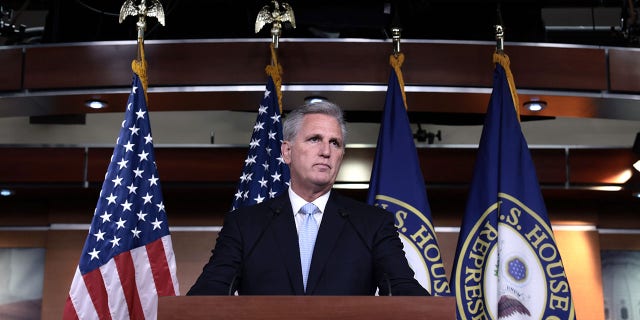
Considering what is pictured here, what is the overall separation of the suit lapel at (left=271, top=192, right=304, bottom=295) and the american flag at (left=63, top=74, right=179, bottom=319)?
144cm

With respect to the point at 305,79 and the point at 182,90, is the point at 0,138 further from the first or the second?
the point at 305,79

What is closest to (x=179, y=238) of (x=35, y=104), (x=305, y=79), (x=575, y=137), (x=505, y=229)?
(x=35, y=104)

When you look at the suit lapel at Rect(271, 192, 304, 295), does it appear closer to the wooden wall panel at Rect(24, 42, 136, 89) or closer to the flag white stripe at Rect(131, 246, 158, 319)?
the flag white stripe at Rect(131, 246, 158, 319)

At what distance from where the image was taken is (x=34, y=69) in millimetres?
4535

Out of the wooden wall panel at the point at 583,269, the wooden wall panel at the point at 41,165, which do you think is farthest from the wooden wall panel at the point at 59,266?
Result: the wooden wall panel at the point at 583,269

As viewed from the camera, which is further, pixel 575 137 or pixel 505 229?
pixel 575 137

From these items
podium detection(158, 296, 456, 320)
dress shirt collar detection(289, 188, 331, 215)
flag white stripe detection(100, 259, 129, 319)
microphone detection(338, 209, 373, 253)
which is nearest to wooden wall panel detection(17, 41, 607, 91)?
flag white stripe detection(100, 259, 129, 319)

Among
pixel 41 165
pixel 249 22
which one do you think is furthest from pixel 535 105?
pixel 41 165

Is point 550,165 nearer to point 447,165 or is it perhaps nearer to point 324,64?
point 447,165

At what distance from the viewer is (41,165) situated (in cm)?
552

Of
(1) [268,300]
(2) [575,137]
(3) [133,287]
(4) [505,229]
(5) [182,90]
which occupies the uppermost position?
(2) [575,137]

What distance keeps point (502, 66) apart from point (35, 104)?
251 centimetres

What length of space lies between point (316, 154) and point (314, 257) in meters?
0.35

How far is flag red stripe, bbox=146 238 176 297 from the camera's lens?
405cm
